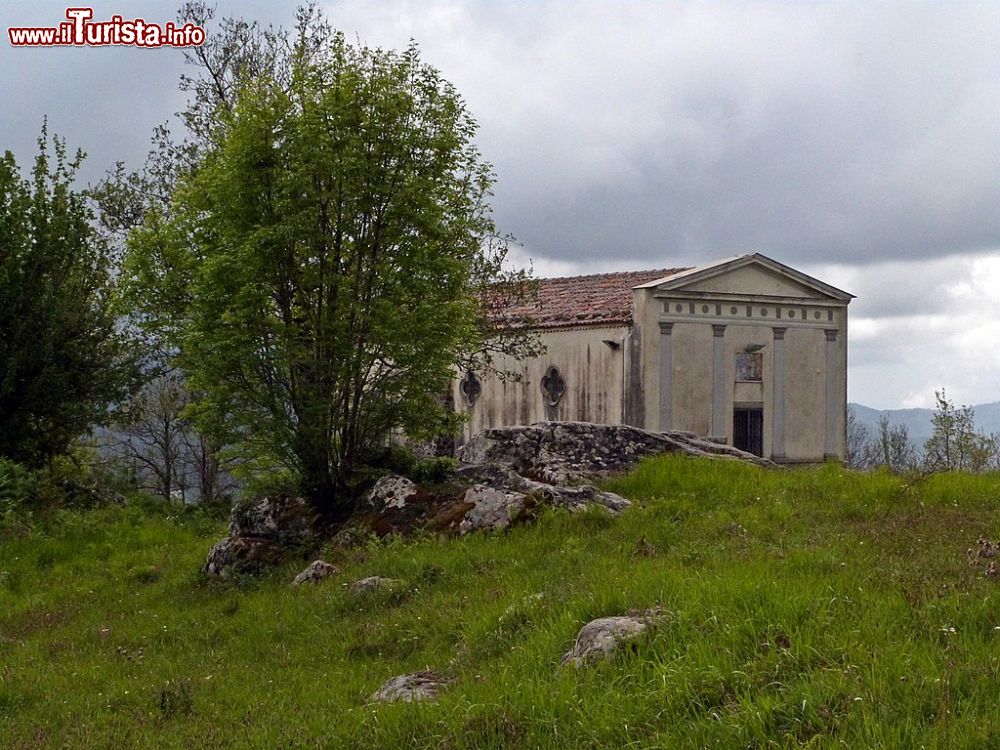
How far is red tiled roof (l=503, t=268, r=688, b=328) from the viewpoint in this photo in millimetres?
30234

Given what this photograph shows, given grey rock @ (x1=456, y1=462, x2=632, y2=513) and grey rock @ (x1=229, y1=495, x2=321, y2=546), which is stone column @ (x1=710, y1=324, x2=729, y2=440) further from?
grey rock @ (x1=229, y1=495, x2=321, y2=546)

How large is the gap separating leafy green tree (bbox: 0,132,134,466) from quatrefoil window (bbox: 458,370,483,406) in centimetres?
1299

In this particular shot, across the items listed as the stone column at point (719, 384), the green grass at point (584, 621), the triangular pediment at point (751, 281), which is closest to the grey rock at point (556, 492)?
the green grass at point (584, 621)

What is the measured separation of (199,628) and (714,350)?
21253 mm

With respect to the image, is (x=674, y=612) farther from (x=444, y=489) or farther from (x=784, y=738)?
(x=444, y=489)

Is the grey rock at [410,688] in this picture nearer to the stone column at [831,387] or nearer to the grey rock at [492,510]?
the grey rock at [492,510]

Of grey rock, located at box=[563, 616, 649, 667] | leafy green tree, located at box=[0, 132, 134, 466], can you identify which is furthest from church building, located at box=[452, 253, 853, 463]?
grey rock, located at box=[563, 616, 649, 667]

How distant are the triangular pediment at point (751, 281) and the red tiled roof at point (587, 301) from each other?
41.9 inches

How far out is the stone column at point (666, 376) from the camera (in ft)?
97.5

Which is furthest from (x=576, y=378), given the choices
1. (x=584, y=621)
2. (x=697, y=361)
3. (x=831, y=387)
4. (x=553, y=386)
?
(x=584, y=621)

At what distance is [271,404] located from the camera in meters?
14.7

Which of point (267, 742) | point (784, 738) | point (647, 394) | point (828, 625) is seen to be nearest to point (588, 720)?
point (784, 738)

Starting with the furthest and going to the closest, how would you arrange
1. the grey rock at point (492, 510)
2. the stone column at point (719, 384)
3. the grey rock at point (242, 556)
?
the stone column at point (719, 384), the grey rock at point (242, 556), the grey rock at point (492, 510)

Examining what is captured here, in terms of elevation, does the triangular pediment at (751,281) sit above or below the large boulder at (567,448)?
above
